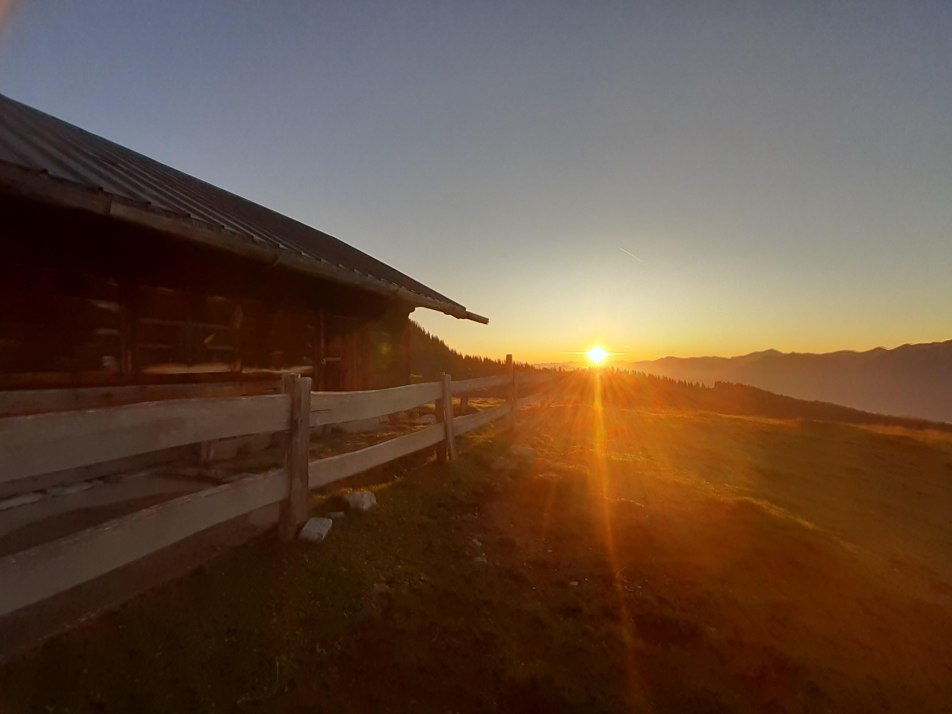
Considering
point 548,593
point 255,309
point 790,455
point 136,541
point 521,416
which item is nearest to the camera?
point 136,541

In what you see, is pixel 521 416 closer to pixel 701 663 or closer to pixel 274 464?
pixel 274 464

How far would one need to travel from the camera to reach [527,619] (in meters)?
3.66

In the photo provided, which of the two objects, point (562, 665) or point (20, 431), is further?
point (562, 665)

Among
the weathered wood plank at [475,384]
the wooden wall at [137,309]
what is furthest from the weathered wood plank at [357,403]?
the wooden wall at [137,309]

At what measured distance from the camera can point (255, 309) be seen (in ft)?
25.0

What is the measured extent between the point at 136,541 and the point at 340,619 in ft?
4.25

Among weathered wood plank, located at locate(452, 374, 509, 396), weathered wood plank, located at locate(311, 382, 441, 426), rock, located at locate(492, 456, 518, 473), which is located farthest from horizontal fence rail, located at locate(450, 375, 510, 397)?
weathered wood plank, located at locate(311, 382, 441, 426)

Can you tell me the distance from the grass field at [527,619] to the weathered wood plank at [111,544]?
43 centimetres

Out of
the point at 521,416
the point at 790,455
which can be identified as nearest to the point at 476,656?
the point at 521,416

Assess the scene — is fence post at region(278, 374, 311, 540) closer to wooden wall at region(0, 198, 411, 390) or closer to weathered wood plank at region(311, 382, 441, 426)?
weathered wood plank at region(311, 382, 441, 426)

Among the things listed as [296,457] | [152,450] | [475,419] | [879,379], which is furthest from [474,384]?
[879,379]

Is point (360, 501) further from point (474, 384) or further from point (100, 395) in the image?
point (474, 384)

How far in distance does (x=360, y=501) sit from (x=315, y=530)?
74 centimetres

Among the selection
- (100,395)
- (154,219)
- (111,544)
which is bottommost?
(111,544)
